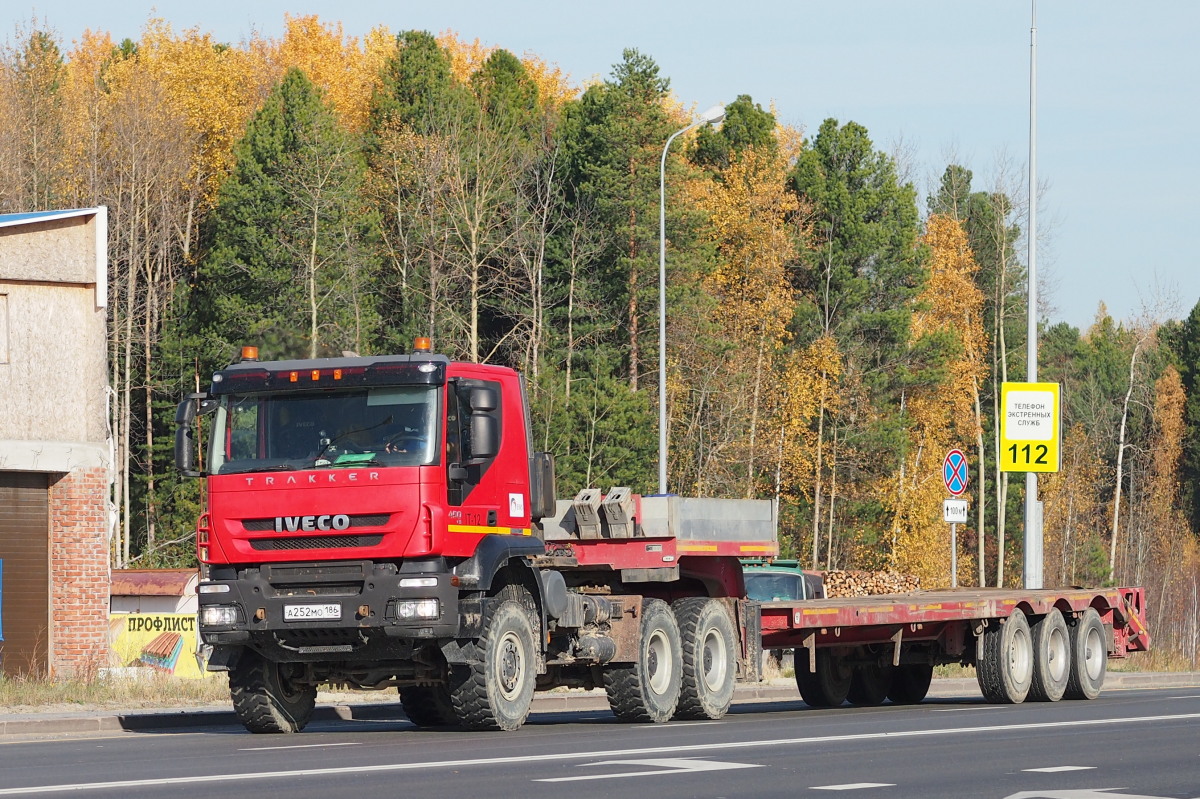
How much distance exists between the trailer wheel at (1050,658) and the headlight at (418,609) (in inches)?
342

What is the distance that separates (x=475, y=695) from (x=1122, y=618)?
10381mm

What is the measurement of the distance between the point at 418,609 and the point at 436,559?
449 mm

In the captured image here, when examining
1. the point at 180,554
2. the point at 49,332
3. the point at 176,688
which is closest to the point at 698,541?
the point at 176,688

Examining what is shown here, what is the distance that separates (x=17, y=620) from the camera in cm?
2653

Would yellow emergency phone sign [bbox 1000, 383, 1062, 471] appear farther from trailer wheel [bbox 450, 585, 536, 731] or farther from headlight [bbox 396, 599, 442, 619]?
headlight [bbox 396, 599, 442, 619]

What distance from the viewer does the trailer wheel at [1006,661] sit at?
20469mm

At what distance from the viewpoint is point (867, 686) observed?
2225 cm

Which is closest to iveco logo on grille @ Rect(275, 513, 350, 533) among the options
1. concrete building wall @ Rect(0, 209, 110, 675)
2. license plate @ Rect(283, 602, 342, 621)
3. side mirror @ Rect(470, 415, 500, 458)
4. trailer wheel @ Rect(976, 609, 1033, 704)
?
license plate @ Rect(283, 602, 342, 621)

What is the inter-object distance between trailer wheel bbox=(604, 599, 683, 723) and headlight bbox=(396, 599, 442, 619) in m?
2.94

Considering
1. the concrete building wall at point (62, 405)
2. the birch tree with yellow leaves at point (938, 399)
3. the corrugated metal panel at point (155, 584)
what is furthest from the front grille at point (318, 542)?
the birch tree with yellow leaves at point (938, 399)

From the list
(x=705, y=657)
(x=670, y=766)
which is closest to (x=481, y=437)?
(x=670, y=766)

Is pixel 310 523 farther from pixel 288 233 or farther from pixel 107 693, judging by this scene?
pixel 288 233

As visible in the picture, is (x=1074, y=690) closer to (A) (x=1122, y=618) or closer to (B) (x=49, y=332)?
(A) (x=1122, y=618)

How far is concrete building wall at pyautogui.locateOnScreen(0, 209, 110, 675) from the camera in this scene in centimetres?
2564
